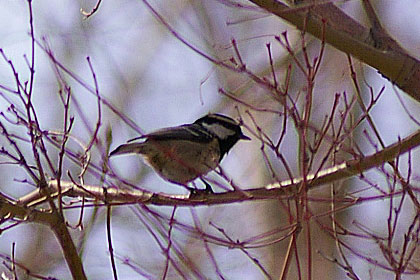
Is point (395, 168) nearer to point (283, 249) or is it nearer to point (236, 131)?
point (236, 131)

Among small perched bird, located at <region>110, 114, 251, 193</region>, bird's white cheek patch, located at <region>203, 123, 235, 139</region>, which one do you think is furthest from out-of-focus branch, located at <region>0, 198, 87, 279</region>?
bird's white cheek patch, located at <region>203, 123, 235, 139</region>

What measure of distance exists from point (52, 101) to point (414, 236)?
20.8 ft

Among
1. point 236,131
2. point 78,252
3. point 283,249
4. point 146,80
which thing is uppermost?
point 146,80

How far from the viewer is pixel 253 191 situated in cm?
322

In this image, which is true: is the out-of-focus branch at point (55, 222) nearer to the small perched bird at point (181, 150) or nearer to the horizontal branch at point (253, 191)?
the horizontal branch at point (253, 191)

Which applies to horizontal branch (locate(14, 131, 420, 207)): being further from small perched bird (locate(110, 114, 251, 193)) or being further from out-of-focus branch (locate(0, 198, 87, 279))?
small perched bird (locate(110, 114, 251, 193))

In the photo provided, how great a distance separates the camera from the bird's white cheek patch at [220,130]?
4.72 m

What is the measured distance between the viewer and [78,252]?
2.94 m

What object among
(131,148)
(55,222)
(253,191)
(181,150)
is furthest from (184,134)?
(55,222)

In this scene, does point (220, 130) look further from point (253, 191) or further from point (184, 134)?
point (253, 191)

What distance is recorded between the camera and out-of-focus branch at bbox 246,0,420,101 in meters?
3.04

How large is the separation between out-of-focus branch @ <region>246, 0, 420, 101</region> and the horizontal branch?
0.86ft

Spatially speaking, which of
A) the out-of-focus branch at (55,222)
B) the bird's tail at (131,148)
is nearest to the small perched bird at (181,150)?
the bird's tail at (131,148)

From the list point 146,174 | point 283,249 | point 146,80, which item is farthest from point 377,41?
point 146,80
